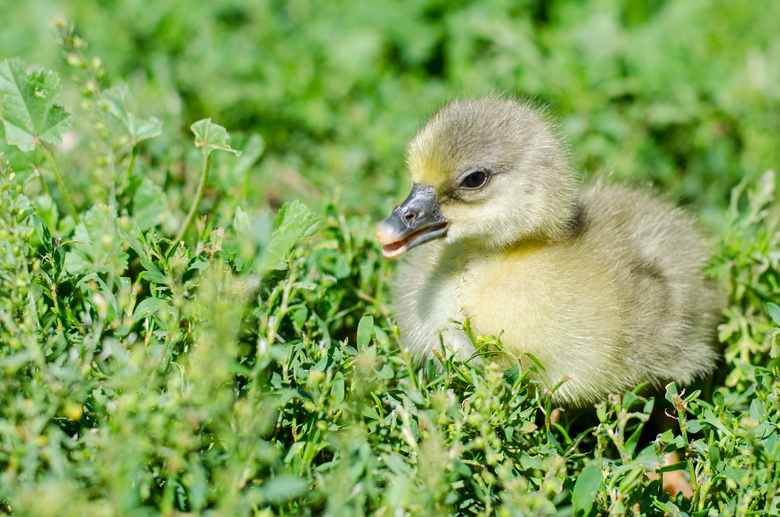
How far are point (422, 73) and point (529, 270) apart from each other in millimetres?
2577

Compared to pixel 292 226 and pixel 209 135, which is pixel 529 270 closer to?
pixel 292 226

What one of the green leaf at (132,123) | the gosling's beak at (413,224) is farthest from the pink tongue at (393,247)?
the green leaf at (132,123)

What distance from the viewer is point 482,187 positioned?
6.89ft

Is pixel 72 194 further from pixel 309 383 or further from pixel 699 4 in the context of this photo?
pixel 699 4

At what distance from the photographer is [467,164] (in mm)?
2074

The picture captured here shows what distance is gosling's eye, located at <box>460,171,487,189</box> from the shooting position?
2.09 metres

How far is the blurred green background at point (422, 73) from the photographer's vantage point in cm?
365

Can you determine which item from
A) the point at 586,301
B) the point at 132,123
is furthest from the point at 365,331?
the point at 132,123

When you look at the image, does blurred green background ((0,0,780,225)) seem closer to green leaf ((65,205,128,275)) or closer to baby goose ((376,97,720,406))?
baby goose ((376,97,720,406))

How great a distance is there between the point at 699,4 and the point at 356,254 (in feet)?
10.3

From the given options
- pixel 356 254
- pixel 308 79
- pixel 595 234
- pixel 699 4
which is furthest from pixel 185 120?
pixel 699 4

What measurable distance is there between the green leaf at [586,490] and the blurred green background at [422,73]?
1.93 metres

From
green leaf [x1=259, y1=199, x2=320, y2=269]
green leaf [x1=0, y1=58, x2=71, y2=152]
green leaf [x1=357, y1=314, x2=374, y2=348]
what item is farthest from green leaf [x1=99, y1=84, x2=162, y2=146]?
green leaf [x1=357, y1=314, x2=374, y2=348]

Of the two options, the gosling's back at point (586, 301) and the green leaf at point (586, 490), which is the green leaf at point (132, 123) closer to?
the gosling's back at point (586, 301)
